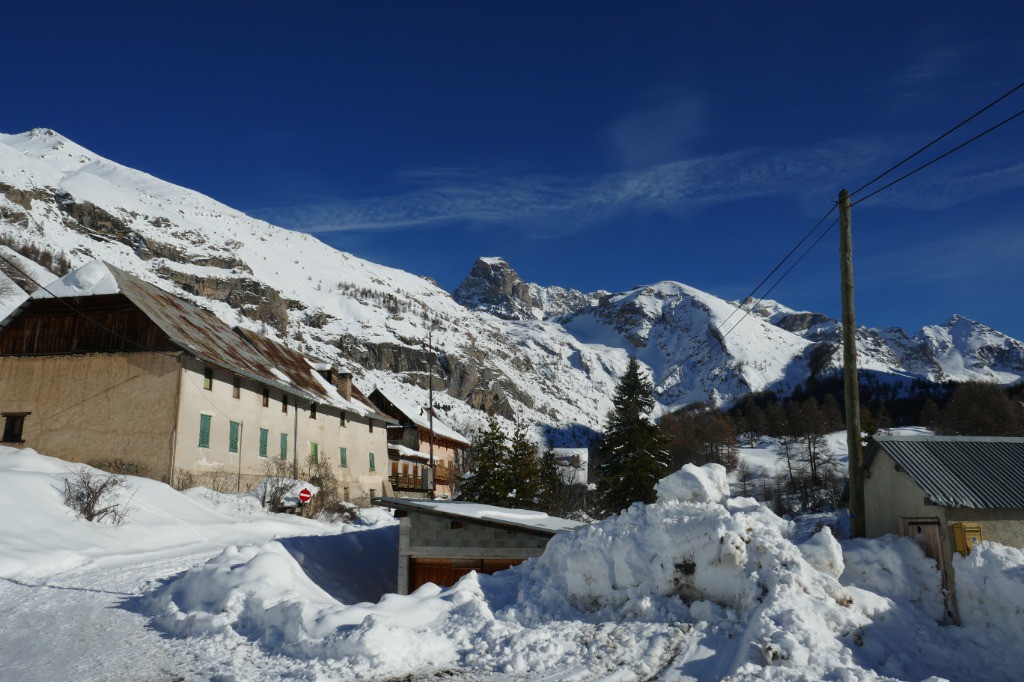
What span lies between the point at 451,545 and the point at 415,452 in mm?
36869

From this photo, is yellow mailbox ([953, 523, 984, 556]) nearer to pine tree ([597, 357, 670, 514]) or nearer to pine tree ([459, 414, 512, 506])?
pine tree ([597, 357, 670, 514])

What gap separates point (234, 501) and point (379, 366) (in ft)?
419

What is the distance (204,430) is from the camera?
2866 cm

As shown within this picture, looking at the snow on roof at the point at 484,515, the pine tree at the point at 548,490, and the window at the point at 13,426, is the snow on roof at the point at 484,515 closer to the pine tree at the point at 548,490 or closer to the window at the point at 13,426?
the pine tree at the point at 548,490

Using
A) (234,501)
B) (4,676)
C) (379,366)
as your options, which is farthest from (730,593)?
(379,366)

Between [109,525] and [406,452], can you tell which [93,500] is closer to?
[109,525]

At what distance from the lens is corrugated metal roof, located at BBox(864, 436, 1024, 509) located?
41.5ft

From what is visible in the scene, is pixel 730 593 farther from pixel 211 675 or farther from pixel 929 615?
pixel 211 675

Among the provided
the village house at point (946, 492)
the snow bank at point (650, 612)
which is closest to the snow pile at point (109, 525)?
the snow bank at point (650, 612)

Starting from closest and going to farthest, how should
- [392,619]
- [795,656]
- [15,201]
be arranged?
[795,656] < [392,619] < [15,201]

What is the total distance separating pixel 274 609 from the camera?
1042 centimetres

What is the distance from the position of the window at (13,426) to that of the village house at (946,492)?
101ft

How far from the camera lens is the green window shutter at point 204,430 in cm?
2845

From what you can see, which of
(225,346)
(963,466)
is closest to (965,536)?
(963,466)
